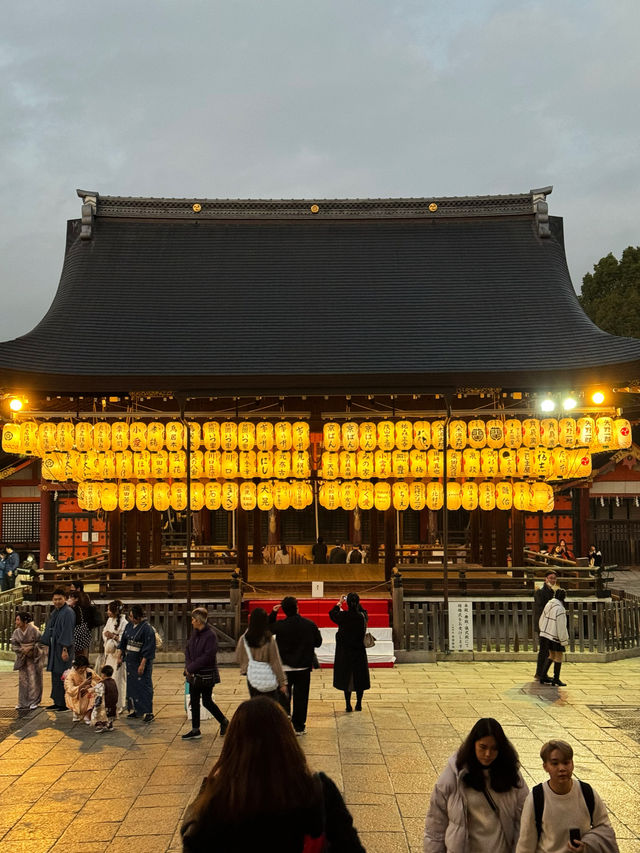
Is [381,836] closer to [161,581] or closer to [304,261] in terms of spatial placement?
[161,581]

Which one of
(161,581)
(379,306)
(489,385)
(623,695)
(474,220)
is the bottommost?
(623,695)

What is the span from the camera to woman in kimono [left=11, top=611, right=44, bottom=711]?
443 inches

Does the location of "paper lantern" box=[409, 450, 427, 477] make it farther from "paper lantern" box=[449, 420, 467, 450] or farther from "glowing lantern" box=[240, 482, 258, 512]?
"glowing lantern" box=[240, 482, 258, 512]

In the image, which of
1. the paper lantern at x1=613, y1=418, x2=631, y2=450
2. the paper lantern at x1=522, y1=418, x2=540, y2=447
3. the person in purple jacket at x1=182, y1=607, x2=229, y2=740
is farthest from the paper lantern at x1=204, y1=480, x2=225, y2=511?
the paper lantern at x1=613, y1=418, x2=631, y2=450

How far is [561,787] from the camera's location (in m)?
4.50

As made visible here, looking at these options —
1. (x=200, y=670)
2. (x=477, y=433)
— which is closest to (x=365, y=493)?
(x=477, y=433)

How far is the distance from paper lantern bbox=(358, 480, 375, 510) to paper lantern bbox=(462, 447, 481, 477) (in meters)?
2.15

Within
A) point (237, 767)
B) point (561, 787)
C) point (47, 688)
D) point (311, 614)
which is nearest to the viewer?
point (237, 767)

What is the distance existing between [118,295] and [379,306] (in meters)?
7.08

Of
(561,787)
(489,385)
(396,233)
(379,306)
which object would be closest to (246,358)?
(379,306)

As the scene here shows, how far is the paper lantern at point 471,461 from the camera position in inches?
674

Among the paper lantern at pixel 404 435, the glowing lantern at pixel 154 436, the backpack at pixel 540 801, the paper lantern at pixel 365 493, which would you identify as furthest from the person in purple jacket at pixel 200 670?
the paper lantern at pixel 404 435

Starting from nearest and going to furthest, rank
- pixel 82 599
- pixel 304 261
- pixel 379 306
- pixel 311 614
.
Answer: pixel 82 599 < pixel 311 614 < pixel 379 306 < pixel 304 261

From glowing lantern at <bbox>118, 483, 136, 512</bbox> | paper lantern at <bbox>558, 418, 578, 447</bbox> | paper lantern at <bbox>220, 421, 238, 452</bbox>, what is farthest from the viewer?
glowing lantern at <bbox>118, 483, 136, 512</bbox>
